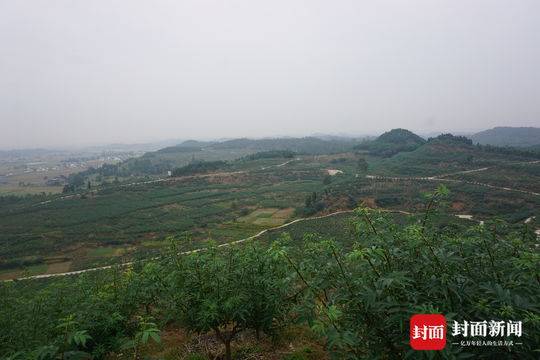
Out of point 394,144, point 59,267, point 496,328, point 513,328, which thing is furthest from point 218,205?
point 394,144

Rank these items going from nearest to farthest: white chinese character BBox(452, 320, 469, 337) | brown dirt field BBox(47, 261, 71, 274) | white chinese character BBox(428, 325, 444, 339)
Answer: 1. white chinese character BBox(428, 325, 444, 339)
2. white chinese character BBox(452, 320, 469, 337)
3. brown dirt field BBox(47, 261, 71, 274)

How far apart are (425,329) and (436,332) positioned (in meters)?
0.12

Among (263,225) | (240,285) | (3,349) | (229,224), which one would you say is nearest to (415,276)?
(240,285)

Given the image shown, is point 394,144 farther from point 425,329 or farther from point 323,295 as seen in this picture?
point 425,329

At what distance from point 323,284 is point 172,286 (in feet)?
10.8

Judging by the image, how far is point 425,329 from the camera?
3.25m

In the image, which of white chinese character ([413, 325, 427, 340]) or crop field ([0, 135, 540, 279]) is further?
crop field ([0, 135, 540, 279])

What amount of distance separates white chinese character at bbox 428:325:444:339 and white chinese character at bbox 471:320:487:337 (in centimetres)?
50

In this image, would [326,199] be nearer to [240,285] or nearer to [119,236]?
[119,236]

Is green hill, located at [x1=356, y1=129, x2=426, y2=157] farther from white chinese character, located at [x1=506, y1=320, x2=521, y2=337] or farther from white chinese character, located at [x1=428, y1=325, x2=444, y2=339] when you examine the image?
white chinese character, located at [x1=428, y1=325, x2=444, y2=339]

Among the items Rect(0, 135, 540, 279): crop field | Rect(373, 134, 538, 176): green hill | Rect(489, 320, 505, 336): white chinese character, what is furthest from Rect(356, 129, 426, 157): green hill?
Rect(489, 320, 505, 336): white chinese character

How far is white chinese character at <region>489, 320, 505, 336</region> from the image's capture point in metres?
3.37

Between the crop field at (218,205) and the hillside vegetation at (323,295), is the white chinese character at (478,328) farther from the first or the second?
the crop field at (218,205)

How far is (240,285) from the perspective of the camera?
630cm
